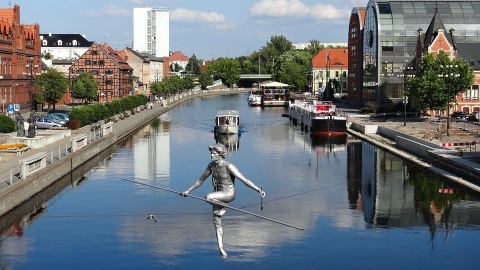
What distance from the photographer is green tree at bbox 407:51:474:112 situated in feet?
238

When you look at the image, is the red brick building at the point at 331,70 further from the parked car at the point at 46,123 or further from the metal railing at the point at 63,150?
the parked car at the point at 46,123

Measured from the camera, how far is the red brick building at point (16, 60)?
85.1 m

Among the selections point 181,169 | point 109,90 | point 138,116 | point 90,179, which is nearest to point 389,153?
point 181,169

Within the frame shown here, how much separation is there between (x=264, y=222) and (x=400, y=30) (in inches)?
2885

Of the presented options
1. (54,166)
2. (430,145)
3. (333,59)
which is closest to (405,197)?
(430,145)

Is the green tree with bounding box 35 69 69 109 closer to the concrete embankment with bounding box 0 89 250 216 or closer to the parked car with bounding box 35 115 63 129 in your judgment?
the concrete embankment with bounding box 0 89 250 216

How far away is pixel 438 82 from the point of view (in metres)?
72.8

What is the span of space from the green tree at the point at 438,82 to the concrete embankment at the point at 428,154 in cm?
551

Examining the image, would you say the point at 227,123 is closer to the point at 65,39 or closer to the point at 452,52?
the point at 452,52

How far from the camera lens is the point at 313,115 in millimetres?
78938

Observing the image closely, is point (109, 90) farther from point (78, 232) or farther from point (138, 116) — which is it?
point (78, 232)

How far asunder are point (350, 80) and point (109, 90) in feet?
128

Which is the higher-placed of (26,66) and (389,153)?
(26,66)

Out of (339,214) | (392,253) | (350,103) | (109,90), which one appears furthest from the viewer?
(109,90)
